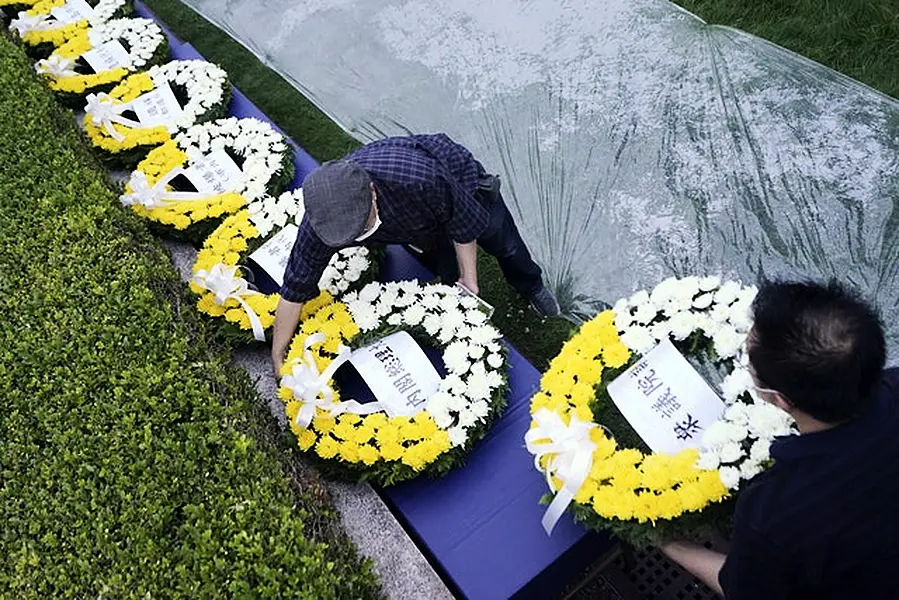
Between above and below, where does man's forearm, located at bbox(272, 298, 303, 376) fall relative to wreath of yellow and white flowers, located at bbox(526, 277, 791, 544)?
below

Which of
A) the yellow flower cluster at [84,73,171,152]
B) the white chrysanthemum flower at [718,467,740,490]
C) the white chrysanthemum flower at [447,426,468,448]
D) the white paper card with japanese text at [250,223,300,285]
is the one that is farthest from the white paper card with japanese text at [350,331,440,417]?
the yellow flower cluster at [84,73,171,152]

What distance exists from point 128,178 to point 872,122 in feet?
12.0

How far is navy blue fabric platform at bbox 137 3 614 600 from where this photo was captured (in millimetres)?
2641

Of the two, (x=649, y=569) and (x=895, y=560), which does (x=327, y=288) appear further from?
(x=895, y=560)

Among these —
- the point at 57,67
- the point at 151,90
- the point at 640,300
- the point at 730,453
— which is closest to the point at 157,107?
the point at 151,90

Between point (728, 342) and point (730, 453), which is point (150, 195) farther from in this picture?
point (730, 453)

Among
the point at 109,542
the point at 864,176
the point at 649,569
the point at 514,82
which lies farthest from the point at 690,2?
the point at 109,542

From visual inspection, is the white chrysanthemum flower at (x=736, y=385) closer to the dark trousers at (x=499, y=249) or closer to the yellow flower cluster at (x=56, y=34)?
the dark trousers at (x=499, y=249)

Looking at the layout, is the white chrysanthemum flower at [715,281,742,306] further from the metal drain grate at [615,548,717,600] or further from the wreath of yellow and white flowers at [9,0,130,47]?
the wreath of yellow and white flowers at [9,0,130,47]

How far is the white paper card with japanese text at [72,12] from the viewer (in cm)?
522

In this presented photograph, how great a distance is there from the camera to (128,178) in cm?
438

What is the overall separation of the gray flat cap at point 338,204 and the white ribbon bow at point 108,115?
79.3 inches

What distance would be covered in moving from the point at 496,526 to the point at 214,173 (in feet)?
7.57

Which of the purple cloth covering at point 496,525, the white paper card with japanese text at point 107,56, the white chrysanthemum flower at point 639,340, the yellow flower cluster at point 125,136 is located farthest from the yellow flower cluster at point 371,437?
the white paper card with japanese text at point 107,56
